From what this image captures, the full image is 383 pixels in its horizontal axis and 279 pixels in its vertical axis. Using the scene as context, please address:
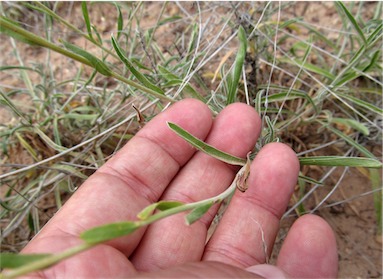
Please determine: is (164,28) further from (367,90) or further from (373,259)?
(373,259)

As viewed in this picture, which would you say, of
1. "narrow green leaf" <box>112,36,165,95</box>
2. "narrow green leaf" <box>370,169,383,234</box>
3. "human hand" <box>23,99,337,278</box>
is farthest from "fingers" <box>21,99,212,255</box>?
"narrow green leaf" <box>370,169,383,234</box>

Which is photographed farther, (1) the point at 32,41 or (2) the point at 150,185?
(2) the point at 150,185

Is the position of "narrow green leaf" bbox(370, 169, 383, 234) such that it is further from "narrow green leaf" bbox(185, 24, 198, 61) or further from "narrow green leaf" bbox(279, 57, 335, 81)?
"narrow green leaf" bbox(185, 24, 198, 61)

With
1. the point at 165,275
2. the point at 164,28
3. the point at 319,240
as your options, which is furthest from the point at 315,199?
the point at 164,28

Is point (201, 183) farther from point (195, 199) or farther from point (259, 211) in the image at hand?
A: point (259, 211)

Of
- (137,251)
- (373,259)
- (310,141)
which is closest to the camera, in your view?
(137,251)

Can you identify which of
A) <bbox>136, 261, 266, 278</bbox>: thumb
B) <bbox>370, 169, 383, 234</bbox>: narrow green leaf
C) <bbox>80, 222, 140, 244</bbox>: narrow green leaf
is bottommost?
<bbox>370, 169, 383, 234</bbox>: narrow green leaf

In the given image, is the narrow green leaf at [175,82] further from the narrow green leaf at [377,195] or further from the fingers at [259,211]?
the narrow green leaf at [377,195]
